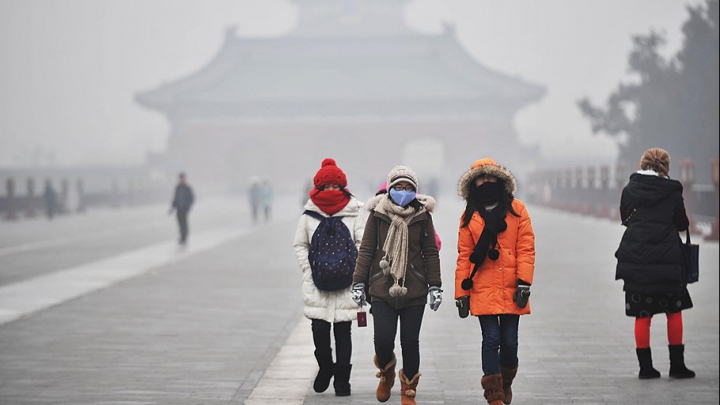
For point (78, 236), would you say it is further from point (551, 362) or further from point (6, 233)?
point (551, 362)

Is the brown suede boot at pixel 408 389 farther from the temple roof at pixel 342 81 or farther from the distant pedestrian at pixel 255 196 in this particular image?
the temple roof at pixel 342 81

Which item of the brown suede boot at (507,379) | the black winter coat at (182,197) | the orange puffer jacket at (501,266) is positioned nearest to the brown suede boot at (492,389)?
the brown suede boot at (507,379)

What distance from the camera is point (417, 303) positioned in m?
6.48

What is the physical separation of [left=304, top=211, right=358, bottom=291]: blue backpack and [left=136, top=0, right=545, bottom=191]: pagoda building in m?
56.9

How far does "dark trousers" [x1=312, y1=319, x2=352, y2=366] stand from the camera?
706 centimetres

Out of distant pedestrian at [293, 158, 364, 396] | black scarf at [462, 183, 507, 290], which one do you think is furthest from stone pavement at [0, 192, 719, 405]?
black scarf at [462, 183, 507, 290]

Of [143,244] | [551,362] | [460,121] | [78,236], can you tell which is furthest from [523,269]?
[460,121]

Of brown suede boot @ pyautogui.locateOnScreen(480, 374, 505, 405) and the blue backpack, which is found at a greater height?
the blue backpack

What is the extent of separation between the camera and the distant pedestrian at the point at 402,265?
6398 millimetres

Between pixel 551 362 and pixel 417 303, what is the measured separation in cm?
209

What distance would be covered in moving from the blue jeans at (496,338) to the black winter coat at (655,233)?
1.32 meters

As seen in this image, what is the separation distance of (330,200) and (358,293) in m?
0.74

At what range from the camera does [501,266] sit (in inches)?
249

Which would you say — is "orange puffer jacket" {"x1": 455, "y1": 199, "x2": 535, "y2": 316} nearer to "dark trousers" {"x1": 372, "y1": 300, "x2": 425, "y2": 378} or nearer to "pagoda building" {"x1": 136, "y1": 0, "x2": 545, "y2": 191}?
"dark trousers" {"x1": 372, "y1": 300, "x2": 425, "y2": 378}
